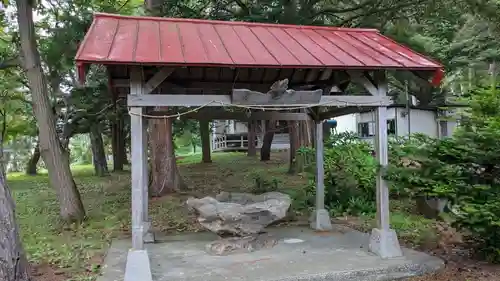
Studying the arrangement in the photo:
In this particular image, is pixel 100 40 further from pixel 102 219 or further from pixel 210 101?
pixel 102 219

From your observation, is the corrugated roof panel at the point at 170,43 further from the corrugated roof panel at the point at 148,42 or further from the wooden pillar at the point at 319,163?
the wooden pillar at the point at 319,163

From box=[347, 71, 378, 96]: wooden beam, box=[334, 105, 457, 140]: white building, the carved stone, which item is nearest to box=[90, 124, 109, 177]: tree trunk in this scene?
box=[334, 105, 457, 140]: white building

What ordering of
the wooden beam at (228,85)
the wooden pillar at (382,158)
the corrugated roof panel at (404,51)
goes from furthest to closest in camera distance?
the wooden beam at (228,85)
the wooden pillar at (382,158)
the corrugated roof panel at (404,51)

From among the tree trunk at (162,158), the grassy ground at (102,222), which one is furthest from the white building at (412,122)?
the tree trunk at (162,158)

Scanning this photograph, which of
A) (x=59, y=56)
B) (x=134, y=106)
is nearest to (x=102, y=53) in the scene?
(x=134, y=106)

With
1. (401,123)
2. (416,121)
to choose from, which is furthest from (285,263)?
(416,121)

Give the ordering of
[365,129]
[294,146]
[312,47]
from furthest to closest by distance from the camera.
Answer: [365,129], [294,146], [312,47]

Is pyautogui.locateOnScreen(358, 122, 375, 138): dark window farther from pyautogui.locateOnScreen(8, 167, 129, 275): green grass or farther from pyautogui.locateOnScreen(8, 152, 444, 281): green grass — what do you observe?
pyautogui.locateOnScreen(8, 167, 129, 275): green grass

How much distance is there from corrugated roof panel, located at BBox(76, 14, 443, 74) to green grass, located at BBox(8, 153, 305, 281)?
274 cm

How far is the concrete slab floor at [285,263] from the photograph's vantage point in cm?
501

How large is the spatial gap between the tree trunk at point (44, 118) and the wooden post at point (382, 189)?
19.6 ft

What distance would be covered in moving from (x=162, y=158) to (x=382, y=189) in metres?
6.83

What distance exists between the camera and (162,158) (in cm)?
1130

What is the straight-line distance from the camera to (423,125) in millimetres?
20016
